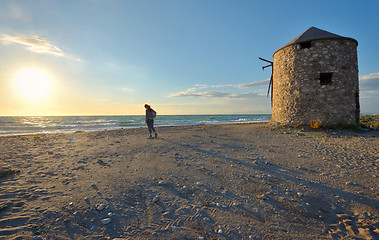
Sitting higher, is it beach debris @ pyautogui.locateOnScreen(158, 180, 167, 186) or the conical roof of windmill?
the conical roof of windmill

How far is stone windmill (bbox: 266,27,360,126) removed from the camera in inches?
420

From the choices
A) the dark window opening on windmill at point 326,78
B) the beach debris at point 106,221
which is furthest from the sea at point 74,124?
the beach debris at point 106,221

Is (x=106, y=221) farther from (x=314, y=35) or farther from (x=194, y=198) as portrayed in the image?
(x=314, y=35)

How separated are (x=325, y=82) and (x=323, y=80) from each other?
12.8 inches

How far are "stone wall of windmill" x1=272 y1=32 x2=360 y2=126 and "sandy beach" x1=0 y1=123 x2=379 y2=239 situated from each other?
5.74 meters

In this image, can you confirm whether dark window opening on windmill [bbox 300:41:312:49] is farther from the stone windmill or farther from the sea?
the sea

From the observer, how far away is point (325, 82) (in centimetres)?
1098

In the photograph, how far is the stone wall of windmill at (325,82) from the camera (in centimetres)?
1068

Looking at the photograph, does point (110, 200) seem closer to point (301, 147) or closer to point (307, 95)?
point (301, 147)

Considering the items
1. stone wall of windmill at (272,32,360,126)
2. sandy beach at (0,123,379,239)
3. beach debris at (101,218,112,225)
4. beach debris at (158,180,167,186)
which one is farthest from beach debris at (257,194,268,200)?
stone wall of windmill at (272,32,360,126)

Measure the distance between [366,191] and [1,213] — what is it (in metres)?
6.73

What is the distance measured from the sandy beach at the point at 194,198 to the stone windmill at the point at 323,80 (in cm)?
574

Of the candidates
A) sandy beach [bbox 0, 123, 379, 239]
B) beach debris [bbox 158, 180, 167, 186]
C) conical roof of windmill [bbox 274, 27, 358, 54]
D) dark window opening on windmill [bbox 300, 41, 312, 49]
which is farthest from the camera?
dark window opening on windmill [bbox 300, 41, 312, 49]

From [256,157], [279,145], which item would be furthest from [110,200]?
[279,145]
